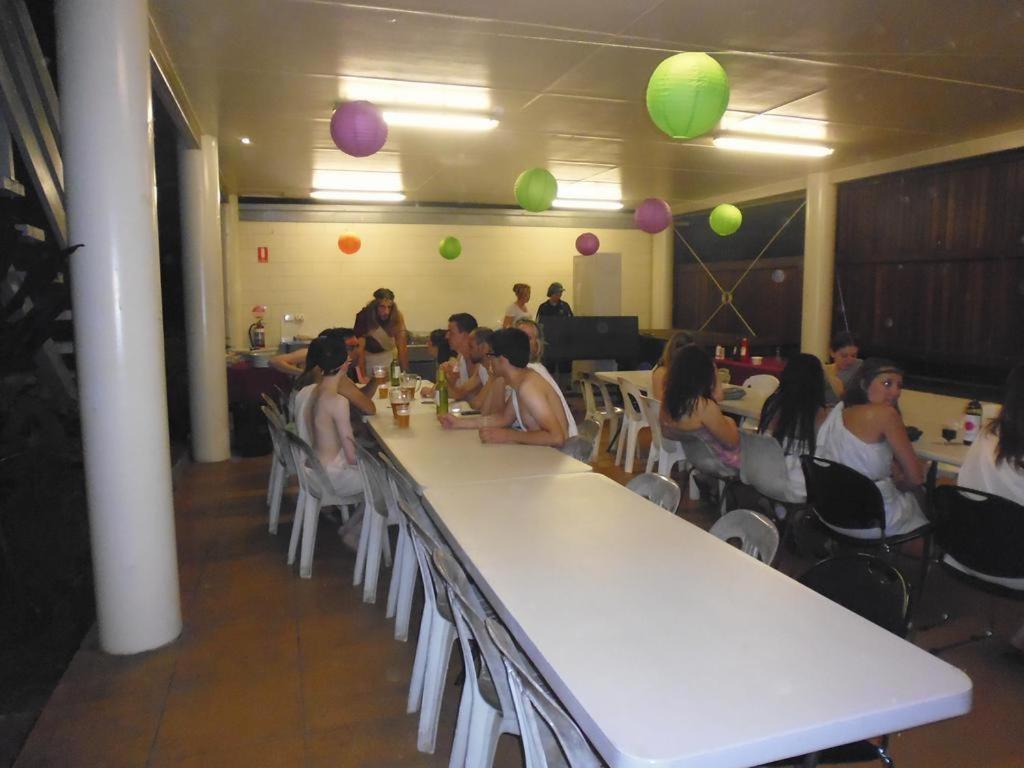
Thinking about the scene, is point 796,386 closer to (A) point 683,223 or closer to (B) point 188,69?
(B) point 188,69

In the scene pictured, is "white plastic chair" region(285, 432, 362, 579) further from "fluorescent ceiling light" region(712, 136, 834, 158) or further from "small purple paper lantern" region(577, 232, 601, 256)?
"small purple paper lantern" region(577, 232, 601, 256)

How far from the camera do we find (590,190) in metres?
9.88

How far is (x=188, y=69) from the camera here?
15.4 ft

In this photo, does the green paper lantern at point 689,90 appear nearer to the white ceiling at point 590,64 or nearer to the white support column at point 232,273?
the white ceiling at point 590,64

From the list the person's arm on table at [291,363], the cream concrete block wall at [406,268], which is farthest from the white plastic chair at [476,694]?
the cream concrete block wall at [406,268]

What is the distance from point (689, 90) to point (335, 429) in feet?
8.08

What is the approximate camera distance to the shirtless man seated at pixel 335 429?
12.6 feet

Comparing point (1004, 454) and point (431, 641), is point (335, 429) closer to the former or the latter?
point (431, 641)

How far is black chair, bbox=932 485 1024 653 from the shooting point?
8.58 feet

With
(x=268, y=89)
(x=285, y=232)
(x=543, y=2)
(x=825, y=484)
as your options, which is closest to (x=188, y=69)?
(x=268, y=89)

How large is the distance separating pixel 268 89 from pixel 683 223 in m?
8.15

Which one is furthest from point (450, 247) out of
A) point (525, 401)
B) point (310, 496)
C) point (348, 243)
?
point (525, 401)

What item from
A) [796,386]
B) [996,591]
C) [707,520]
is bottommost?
[707,520]

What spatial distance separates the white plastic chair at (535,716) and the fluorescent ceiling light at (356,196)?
9286mm
